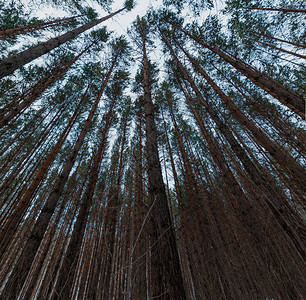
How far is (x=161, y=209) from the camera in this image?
2154 mm

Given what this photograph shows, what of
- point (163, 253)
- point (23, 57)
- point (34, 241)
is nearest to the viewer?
point (163, 253)

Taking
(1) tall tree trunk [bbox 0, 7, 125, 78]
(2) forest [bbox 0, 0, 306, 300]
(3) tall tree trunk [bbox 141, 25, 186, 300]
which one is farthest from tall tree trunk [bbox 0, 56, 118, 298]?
(3) tall tree trunk [bbox 141, 25, 186, 300]

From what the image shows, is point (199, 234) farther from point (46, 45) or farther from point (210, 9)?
point (210, 9)

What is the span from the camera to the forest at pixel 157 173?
228 cm

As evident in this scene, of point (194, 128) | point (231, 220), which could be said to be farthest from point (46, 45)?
point (194, 128)

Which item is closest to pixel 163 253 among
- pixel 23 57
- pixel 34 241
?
pixel 34 241

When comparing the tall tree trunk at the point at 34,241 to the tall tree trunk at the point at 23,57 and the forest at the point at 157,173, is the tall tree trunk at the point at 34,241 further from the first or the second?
the tall tree trunk at the point at 23,57

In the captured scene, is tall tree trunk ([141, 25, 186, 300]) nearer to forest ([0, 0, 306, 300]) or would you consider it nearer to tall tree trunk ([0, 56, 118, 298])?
forest ([0, 0, 306, 300])

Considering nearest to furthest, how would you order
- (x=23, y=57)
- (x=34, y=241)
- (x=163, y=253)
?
1. (x=163, y=253)
2. (x=23, y=57)
3. (x=34, y=241)

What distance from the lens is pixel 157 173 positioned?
2.62 metres

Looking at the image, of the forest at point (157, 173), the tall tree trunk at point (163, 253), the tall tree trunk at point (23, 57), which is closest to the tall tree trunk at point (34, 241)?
the forest at point (157, 173)

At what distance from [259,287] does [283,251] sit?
0.80 meters

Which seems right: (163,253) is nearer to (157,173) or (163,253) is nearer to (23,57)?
(157,173)

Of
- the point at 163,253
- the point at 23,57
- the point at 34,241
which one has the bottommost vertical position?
the point at 163,253
